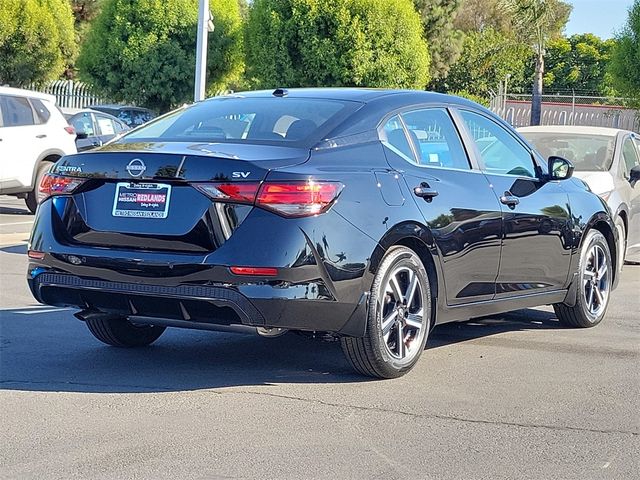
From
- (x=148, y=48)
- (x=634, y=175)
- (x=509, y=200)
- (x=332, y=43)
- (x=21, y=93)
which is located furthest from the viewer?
(x=148, y=48)

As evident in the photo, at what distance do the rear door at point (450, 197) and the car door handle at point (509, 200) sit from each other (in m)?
0.11

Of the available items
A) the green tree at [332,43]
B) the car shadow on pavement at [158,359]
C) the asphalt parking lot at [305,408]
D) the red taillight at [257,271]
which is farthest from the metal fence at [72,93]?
the red taillight at [257,271]

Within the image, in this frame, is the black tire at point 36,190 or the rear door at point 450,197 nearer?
the rear door at point 450,197

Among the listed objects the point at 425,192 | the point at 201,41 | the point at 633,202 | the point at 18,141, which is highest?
the point at 201,41

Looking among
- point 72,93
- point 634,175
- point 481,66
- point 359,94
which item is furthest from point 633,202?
point 481,66

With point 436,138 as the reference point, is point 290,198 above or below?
below

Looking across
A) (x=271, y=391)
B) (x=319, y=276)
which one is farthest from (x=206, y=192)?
(x=271, y=391)

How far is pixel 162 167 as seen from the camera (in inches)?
224

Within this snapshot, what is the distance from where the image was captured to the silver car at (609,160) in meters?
11.3

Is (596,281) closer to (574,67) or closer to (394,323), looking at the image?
(394,323)

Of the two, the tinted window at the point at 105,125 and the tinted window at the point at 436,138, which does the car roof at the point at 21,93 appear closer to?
the tinted window at the point at 105,125

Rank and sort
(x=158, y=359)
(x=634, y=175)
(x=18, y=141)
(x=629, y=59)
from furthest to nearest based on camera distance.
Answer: (x=629, y=59), (x=18, y=141), (x=634, y=175), (x=158, y=359)

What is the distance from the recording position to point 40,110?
1636 centimetres

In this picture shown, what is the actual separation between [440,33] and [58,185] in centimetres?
5031
